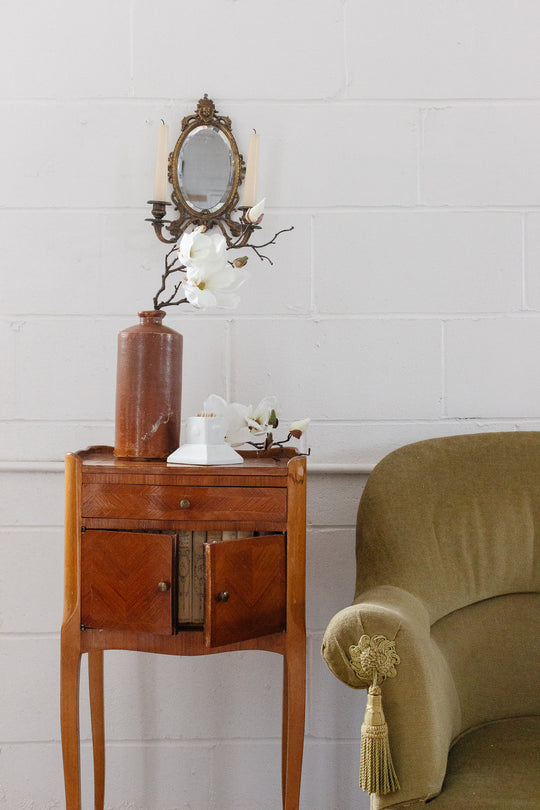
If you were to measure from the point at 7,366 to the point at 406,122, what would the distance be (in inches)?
45.8

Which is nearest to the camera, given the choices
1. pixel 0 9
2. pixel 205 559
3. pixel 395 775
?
pixel 395 775

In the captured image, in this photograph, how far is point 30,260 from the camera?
1796mm

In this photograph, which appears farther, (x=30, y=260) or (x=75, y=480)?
(x=30, y=260)

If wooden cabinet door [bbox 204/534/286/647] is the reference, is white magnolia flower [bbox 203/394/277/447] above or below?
above

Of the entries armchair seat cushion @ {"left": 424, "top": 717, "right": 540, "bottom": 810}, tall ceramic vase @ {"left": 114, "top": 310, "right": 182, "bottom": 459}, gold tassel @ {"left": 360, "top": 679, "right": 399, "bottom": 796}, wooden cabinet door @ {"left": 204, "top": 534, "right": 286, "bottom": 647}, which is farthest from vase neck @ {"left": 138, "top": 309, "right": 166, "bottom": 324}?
armchair seat cushion @ {"left": 424, "top": 717, "right": 540, "bottom": 810}

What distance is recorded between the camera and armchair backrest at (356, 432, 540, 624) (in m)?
1.44

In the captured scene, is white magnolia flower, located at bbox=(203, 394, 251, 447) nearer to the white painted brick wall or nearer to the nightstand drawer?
the nightstand drawer

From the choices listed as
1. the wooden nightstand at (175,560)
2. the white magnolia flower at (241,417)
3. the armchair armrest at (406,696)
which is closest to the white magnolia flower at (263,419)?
the white magnolia flower at (241,417)

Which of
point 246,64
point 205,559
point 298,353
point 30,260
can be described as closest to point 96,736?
point 205,559

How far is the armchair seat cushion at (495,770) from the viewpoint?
42.7 inches

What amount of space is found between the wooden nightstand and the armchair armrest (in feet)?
0.63

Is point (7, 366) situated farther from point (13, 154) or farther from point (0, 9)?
point (0, 9)

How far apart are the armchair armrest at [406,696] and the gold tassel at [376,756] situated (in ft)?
0.05

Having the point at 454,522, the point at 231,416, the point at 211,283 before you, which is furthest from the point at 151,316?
the point at 454,522
